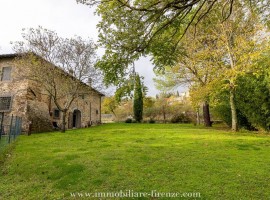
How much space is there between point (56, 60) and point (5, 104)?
20.3 feet

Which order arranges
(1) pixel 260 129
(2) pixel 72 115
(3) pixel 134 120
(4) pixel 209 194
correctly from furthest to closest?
(3) pixel 134 120 → (2) pixel 72 115 → (1) pixel 260 129 → (4) pixel 209 194

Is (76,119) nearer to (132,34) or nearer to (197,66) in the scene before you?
(197,66)

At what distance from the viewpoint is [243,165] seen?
5898 millimetres

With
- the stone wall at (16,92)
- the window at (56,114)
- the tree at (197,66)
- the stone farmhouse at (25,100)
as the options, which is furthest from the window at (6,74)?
the tree at (197,66)

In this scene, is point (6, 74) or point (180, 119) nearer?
point (6, 74)

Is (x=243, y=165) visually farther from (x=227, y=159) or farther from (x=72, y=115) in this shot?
(x=72, y=115)

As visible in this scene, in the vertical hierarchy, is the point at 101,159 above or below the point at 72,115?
below

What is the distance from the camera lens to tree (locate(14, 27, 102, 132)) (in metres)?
16.2

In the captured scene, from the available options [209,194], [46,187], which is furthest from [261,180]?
[46,187]

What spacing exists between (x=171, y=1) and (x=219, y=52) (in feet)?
40.2

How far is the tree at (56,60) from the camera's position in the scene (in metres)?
16.2

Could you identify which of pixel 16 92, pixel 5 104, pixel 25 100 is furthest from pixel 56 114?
pixel 5 104

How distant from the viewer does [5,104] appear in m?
18.0

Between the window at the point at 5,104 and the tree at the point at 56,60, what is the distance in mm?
2991
